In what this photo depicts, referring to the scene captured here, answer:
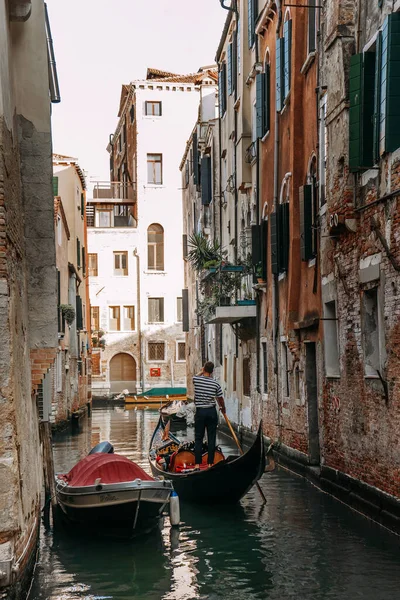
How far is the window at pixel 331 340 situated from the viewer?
Result: 12125mm

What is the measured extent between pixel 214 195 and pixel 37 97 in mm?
16724

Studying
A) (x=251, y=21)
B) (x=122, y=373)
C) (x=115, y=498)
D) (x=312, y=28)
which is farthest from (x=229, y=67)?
(x=122, y=373)

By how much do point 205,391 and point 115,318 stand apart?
1275 inches

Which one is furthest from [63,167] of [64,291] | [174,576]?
[174,576]

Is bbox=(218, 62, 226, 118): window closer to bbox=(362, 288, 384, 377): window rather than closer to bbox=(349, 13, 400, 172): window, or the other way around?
bbox=(349, 13, 400, 172): window

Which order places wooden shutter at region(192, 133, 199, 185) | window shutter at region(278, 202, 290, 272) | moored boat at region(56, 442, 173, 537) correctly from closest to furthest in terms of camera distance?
moored boat at region(56, 442, 173, 537) < window shutter at region(278, 202, 290, 272) < wooden shutter at region(192, 133, 199, 185)

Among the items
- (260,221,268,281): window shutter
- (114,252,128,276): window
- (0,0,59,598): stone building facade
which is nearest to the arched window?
(114,252,128,276): window

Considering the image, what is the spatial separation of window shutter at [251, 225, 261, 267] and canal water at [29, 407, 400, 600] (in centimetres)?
612

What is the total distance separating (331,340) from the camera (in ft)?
40.3

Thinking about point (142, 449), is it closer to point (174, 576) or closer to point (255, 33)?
point (255, 33)

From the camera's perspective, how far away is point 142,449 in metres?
20.1

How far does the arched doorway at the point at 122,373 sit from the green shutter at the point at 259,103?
27.6 metres

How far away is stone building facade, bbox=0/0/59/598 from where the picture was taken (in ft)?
20.6

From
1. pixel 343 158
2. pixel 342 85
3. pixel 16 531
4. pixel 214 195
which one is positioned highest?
pixel 214 195
